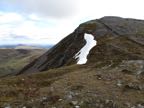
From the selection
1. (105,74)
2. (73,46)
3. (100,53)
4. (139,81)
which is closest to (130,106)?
(139,81)

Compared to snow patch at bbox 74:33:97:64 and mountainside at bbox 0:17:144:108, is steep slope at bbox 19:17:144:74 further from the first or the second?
mountainside at bbox 0:17:144:108

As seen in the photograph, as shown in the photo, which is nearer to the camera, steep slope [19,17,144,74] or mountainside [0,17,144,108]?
mountainside [0,17,144,108]

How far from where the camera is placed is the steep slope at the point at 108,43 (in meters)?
60.5

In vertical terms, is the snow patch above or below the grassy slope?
above

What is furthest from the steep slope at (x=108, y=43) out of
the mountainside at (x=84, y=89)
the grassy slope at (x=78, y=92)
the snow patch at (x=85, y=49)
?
the grassy slope at (x=78, y=92)

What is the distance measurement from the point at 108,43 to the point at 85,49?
5.37 meters

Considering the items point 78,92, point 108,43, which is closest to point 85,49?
point 108,43

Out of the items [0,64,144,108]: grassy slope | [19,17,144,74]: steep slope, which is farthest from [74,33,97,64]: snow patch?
[0,64,144,108]: grassy slope

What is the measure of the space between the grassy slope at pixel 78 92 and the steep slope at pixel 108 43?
840 cm

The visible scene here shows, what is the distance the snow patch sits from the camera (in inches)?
2345

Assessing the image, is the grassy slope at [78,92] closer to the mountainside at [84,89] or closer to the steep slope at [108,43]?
the mountainside at [84,89]

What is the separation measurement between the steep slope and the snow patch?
1.09m

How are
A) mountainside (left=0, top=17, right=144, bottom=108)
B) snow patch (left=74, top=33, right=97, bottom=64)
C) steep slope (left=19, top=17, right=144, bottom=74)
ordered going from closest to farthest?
mountainside (left=0, top=17, right=144, bottom=108)
snow patch (left=74, top=33, right=97, bottom=64)
steep slope (left=19, top=17, right=144, bottom=74)

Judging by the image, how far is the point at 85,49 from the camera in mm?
70000
